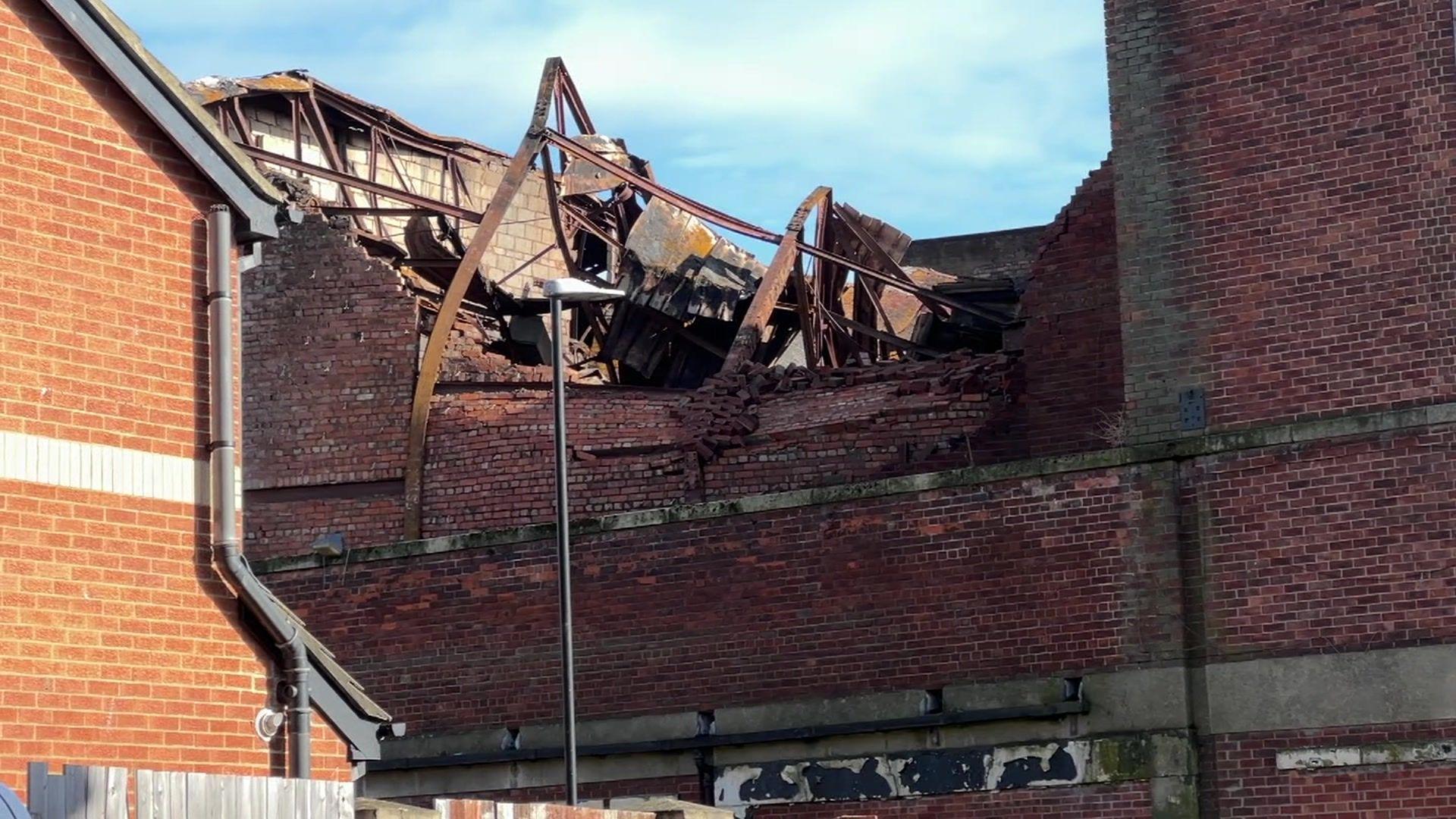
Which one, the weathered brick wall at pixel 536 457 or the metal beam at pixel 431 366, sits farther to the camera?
the metal beam at pixel 431 366

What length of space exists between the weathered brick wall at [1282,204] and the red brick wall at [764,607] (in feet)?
4.69

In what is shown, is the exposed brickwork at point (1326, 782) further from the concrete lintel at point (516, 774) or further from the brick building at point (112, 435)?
the brick building at point (112, 435)

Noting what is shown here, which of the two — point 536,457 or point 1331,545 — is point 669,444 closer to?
point 536,457

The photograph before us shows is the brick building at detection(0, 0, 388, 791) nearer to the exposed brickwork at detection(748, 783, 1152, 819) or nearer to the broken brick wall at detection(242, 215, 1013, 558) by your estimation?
the exposed brickwork at detection(748, 783, 1152, 819)

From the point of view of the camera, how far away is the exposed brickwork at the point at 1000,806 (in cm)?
1764

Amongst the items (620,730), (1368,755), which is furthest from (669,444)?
(1368,755)

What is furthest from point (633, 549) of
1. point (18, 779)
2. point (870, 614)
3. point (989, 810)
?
point (18, 779)

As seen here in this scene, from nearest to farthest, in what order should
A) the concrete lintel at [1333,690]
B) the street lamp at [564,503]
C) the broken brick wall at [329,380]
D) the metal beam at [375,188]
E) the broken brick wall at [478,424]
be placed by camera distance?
the street lamp at [564,503]
the concrete lintel at [1333,690]
the broken brick wall at [478,424]
the broken brick wall at [329,380]
the metal beam at [375,188]

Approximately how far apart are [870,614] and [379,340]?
6760 millimetres

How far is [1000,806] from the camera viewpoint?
59.2 ft

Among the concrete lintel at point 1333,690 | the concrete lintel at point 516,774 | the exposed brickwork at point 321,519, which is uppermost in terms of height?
the exposed brickwork at point 321,519

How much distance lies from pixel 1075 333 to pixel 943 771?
15.1ft

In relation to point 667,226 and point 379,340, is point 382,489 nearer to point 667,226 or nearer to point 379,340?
point 379,340

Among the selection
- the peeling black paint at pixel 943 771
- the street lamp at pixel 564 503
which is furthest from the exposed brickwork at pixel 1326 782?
→ the street lamp at pixel 564 503
